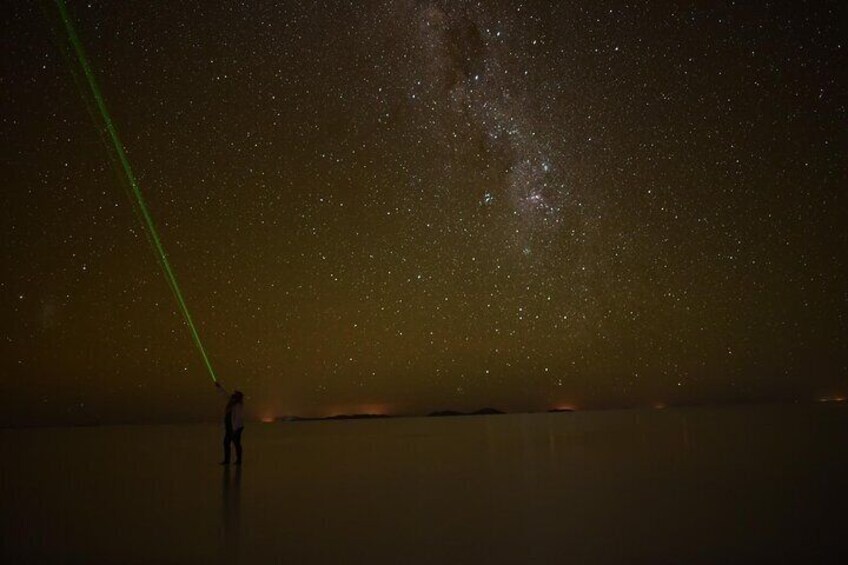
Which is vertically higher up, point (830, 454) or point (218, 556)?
point (830, 454)

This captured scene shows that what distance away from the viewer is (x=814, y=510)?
607cm

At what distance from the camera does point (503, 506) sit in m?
6.63

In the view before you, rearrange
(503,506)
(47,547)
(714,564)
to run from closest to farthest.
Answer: (714,564)
(47,547)
(503,506)

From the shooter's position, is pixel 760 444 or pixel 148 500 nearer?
pixel 148 500

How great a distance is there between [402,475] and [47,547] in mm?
5351

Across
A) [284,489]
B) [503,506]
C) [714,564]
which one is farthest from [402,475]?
[714,564]

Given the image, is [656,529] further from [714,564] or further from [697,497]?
[697,497]

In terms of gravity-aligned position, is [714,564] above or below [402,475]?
below

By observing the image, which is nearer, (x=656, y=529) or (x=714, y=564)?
(x=714, y=564)

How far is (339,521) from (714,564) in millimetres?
3222

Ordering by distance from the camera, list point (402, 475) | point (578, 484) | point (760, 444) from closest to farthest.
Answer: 1. point (578, 484)
2. point (402, 475)
3. point (760, 444)

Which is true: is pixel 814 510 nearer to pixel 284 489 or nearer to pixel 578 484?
pixel 578 484

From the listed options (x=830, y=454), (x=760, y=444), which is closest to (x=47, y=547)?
(x=830, y=454)

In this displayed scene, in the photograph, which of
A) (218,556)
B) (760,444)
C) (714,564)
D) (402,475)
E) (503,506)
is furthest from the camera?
(760,444)
